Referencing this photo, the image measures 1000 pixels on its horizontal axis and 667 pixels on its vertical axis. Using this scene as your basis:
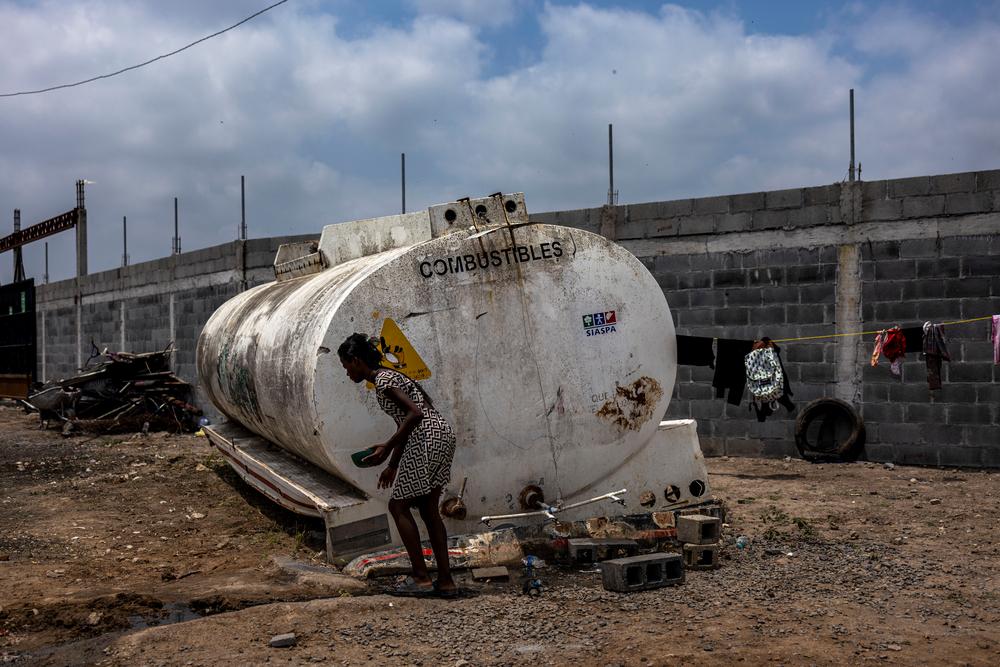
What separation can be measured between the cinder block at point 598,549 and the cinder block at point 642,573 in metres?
0.38

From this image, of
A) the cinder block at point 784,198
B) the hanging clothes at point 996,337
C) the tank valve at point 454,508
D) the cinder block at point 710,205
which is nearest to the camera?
the tank valve at point 454,508

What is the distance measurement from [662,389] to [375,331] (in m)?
2.05

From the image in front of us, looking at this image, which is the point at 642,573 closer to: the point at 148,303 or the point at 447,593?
the point at 447,593

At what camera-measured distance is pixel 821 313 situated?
31.4ft

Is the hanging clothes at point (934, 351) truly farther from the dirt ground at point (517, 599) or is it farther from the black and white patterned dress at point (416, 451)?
the black and white patterned dress at point (416, 451)

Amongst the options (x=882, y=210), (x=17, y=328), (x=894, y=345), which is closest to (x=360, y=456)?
(x=894, y=345)

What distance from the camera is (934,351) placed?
8336 mm

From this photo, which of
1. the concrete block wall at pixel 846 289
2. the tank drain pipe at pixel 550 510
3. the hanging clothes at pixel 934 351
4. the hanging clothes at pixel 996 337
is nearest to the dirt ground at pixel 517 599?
the tank drain pipe at pixel 550 510

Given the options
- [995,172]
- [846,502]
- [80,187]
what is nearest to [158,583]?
[846,502]

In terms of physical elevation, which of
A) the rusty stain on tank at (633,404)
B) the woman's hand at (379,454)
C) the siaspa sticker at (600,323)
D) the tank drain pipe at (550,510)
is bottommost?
the tank drain pipe at (550,510)

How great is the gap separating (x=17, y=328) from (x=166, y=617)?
21561 mm

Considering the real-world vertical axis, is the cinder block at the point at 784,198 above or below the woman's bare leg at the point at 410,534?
above

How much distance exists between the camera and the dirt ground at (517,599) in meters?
3.94

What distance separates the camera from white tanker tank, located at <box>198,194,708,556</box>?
210 inches
